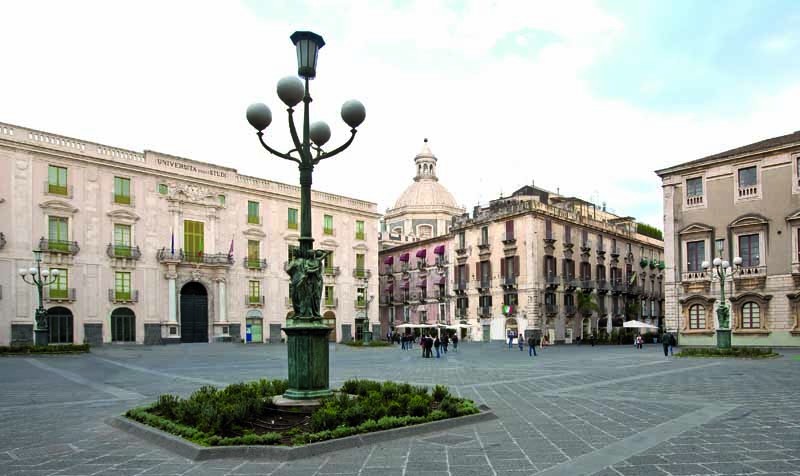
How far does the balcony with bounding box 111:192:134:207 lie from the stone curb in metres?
38.7

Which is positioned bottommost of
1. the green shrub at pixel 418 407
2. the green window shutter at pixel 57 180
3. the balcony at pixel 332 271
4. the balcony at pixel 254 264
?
the green shrub at pixel 418 407

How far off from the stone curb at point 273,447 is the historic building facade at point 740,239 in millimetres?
34302

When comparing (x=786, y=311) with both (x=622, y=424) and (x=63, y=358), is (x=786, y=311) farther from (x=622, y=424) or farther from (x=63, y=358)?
(x=63, y=358)

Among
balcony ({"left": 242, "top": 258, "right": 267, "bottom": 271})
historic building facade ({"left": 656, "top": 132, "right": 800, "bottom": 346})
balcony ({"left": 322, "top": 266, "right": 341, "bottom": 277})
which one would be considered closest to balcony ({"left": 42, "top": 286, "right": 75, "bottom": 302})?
balcony ({"left": 242, "top": 258, "right": 267, "bottom": 271})

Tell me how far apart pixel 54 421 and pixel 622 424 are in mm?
9789

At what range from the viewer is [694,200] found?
41406 mm

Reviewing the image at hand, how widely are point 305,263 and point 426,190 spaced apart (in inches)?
3530

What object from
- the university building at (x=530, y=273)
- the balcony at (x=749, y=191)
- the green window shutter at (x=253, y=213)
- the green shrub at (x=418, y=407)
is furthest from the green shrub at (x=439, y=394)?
the green window shutter at (x=253, y=213)

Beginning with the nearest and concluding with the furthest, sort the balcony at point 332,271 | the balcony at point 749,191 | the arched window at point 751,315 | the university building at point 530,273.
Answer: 1. the arched window at point 751,315
2. the balcony at point 749,191
3. the university building at point 530,273
4. the balcony at point 332,271

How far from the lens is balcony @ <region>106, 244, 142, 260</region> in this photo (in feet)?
146

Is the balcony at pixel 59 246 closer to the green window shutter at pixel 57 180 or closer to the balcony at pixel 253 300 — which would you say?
the green window shutter at pixel 57 180

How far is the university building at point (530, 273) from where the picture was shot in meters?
54.4

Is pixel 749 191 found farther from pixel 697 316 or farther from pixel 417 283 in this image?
pixel 417 283

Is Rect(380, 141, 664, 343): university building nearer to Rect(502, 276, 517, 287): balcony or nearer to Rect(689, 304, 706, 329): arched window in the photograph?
Rect(502, 276, 517, 287): balcony
